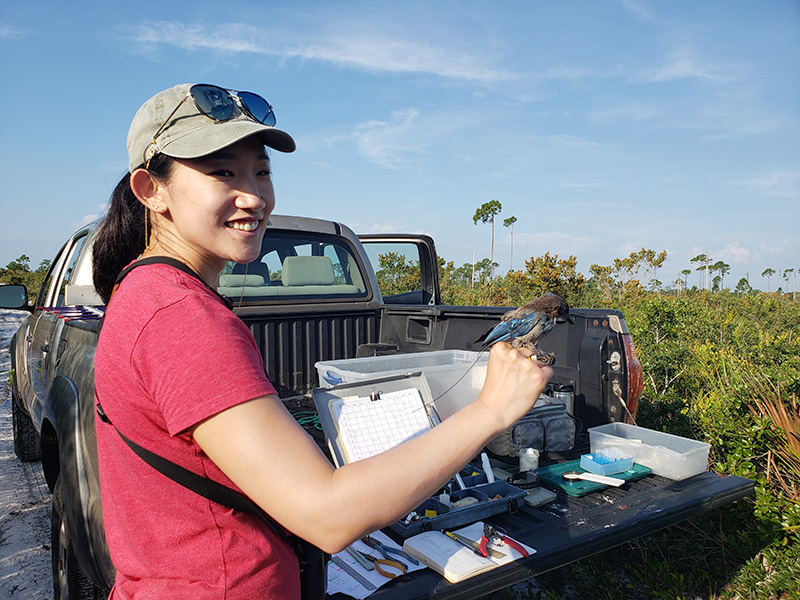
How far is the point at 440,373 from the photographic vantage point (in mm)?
3350

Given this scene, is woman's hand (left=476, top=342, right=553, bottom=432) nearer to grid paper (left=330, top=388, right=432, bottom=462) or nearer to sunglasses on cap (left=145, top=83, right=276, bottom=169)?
sunglasses on cap (left=145, top=83, right=276, bottom=169)

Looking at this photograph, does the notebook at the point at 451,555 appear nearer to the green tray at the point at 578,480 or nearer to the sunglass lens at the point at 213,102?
the green tray at the point at 578,480

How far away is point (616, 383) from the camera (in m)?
3.38

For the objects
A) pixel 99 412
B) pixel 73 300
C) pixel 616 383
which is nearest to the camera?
pixel 99 412

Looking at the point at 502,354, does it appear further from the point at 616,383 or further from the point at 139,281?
the point at 616,383

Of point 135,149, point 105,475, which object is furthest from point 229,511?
point 135,149

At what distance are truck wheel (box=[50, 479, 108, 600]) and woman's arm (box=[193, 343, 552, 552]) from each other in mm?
2174

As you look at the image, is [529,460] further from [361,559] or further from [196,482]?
[196,482]

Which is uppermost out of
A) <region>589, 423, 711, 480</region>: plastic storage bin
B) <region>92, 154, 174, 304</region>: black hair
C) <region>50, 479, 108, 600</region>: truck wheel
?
<region>92, 154, 174, 304</region>: black hair

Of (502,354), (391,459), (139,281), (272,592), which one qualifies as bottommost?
(272,592)

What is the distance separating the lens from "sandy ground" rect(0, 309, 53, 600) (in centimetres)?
361

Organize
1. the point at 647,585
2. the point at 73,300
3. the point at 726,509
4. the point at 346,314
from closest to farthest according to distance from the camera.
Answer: the point at 647,585, the point at 726,509, the point at 73,300, the point at 346,314

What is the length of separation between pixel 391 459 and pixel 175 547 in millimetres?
484

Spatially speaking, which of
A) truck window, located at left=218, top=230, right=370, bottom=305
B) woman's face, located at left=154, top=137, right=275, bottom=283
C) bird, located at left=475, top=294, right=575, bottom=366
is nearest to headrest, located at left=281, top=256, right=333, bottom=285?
truck window, located at left=218, top=230, right=370, bottom=305
